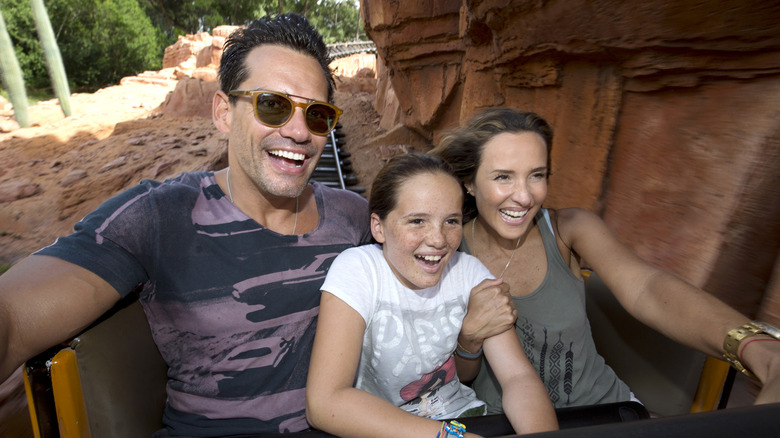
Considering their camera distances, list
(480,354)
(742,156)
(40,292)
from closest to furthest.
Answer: (40,292), (480,354), (742,156)

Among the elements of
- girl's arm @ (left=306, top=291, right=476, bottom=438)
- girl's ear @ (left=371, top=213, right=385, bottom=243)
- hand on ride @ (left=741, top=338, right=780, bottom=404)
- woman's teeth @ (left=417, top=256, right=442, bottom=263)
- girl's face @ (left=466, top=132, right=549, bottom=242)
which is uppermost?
girl's face @ (left=466, top=132, right=549, bottom=242)

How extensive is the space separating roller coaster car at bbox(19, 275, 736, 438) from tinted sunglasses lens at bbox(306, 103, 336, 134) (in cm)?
98

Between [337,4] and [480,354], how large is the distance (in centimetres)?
4191

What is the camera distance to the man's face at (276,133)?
174cm

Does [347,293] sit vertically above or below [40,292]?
→ below

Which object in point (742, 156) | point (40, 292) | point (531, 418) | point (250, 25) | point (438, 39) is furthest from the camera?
point (438, 39)

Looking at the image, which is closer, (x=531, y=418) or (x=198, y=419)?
(x=531, y=418)

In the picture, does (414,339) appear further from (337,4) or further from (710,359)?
(337,4)

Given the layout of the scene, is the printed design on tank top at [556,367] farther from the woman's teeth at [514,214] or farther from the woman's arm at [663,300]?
the woman's teeth at [514,214]

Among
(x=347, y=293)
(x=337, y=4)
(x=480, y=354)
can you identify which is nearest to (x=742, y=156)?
(x=480, y=354)

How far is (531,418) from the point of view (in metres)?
1.44

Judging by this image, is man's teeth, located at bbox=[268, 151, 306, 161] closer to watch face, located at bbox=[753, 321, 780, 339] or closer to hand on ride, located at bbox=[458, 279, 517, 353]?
hand on ride, located at bbox=[458, 279, 517, 353]

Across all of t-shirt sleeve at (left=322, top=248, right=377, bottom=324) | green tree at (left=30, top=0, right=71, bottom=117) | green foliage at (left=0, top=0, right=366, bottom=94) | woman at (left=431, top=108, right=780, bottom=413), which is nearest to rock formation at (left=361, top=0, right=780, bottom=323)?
woman at (left=431, top=108, right=780, bottom=413)

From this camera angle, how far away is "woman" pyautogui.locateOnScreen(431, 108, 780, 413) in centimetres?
171
